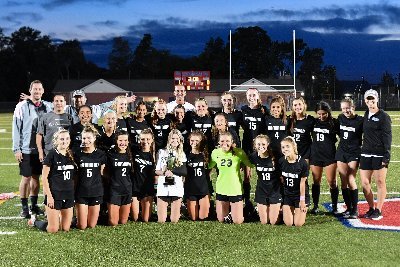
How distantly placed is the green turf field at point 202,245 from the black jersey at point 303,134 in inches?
33.4

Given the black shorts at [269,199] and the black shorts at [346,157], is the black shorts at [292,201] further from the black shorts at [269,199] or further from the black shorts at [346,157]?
the black shorts at [346,157]

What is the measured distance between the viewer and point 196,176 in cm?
669

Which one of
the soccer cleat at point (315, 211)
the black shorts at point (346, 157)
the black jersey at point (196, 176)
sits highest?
the black shorts at point (346, 157)

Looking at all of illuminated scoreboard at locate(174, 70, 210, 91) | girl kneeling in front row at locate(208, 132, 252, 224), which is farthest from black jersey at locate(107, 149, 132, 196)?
illuminated scoreboard at locate(174, 70, 210, 91)

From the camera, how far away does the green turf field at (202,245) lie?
487 centimetres

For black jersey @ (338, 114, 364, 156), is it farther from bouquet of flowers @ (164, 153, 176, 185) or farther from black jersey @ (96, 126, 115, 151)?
black jersey @ (96, 126, 115, 151)

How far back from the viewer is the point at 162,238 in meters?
5.69

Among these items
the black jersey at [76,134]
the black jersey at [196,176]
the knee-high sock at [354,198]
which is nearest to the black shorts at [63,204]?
the black jersey at [76,134]

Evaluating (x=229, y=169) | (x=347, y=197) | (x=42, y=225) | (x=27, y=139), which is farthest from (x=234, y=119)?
(x=42, y=225)

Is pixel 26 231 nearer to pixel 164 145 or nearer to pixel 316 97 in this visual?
pixel 164 145

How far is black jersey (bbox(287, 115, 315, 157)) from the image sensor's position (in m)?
6.85

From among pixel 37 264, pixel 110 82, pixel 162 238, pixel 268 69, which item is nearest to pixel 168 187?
pixel 162 238

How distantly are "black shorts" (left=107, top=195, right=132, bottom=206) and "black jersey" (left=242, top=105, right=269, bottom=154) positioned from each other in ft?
6.04

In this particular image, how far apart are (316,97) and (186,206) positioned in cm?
6055
